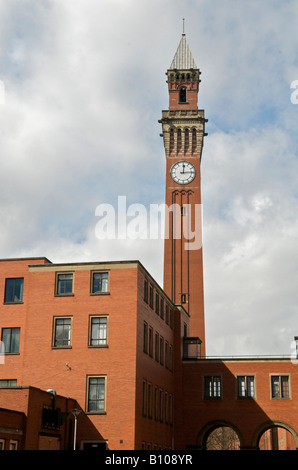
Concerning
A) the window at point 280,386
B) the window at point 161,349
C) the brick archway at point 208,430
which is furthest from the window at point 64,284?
the window at point 280,386

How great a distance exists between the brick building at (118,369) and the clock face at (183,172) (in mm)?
29069

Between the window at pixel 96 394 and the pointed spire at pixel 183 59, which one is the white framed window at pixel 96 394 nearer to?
the window at pixel 96 394

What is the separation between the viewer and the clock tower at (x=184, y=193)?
83.7m

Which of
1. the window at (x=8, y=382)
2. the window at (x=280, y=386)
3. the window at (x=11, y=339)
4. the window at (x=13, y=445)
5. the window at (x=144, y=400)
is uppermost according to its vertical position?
the window at (x=11, y=339)

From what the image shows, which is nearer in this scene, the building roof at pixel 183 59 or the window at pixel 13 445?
the window at pixel 13 445

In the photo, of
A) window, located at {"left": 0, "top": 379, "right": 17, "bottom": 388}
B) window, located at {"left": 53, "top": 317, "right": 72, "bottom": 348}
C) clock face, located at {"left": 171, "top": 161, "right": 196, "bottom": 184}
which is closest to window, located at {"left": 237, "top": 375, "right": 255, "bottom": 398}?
window, located at {"left": 53, "top": 317, "right": 72, "bottom": 348}

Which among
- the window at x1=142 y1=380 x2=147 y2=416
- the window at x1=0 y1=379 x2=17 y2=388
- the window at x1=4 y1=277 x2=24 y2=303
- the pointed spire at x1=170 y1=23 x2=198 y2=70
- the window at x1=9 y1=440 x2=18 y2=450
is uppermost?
the pointed spire at x1=170 y1=23 x2=198 y2=70

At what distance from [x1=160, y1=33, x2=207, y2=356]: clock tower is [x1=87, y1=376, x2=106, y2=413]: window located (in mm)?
34538

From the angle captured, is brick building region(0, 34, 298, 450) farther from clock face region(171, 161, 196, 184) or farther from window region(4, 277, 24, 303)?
clock face region(171, 161, 196, 184)

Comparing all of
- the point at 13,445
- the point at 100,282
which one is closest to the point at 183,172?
the point at 100,282

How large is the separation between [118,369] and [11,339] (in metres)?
8.96

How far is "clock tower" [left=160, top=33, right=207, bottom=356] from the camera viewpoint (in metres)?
83.7

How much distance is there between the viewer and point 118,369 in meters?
46.1
